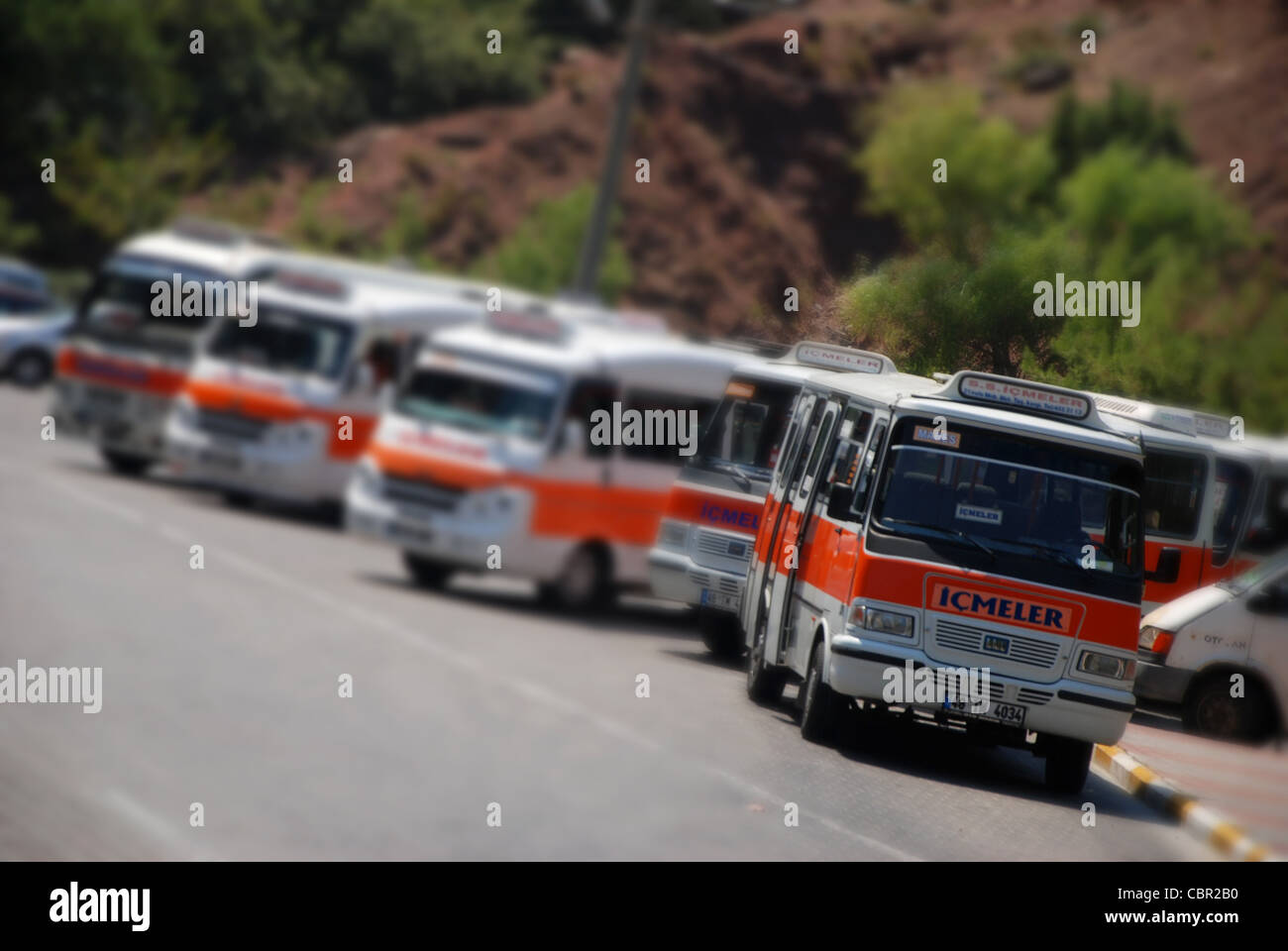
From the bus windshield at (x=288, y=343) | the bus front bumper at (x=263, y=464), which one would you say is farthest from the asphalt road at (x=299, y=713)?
the bus windshield at (x=288, y=343)

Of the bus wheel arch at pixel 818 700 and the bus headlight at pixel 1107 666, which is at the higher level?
the bus headlight at pixel 1107 666

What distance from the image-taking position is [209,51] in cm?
7019

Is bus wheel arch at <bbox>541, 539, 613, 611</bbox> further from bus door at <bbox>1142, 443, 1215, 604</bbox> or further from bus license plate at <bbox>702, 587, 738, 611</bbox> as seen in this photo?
bus door at <bbox>1142, 443, 1215, 604</bbox>

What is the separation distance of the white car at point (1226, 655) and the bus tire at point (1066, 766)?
22cm

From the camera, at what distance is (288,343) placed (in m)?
25.8

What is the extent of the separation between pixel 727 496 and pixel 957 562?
316 mm

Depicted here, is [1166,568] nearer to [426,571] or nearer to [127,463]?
[426,571]

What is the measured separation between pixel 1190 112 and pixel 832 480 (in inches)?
1965

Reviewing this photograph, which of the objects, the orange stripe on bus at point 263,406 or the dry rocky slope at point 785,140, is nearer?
the dry rocky slope at point 785,140

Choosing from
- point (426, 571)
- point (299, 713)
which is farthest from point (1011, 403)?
point (426, 571)

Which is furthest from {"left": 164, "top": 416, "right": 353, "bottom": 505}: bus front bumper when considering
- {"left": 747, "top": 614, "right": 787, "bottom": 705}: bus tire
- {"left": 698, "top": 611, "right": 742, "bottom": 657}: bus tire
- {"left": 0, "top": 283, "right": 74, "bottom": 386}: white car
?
{"left": 747, "top": 614, "right": 787, "bottom": 705}: bus tire

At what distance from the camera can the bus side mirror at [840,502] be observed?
2061 mm
